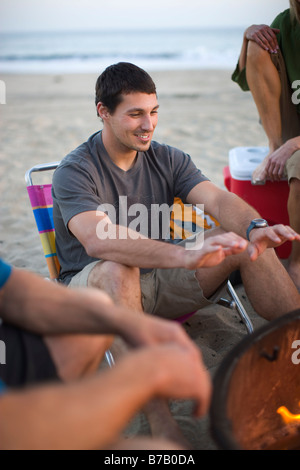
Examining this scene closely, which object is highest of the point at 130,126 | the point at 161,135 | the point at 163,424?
the point at 130,126

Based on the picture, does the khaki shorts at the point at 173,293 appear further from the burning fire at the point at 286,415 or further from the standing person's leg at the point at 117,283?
the burning fire at the point at 286,415

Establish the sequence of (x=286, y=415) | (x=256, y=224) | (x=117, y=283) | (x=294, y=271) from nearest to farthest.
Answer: (x=286, y=415) < (x=117, y=283) < (x=256, y=224) < (x=294, y=271)

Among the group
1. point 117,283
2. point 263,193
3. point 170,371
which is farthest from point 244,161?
point 170,371

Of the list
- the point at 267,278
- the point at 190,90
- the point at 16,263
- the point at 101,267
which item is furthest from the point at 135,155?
the point at 190,90

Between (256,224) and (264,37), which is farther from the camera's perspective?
(264,37)

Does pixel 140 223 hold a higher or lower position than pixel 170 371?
lower

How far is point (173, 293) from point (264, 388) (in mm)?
795

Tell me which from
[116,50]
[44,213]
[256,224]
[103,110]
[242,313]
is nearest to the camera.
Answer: [256,224]

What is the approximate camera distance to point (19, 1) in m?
28.7

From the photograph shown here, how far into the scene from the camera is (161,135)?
684 centimetres

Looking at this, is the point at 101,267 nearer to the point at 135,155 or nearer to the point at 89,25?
the point at 135,155

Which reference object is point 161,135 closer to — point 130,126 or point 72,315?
point 130,126

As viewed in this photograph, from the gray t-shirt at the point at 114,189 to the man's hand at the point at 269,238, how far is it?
24.2 inches
